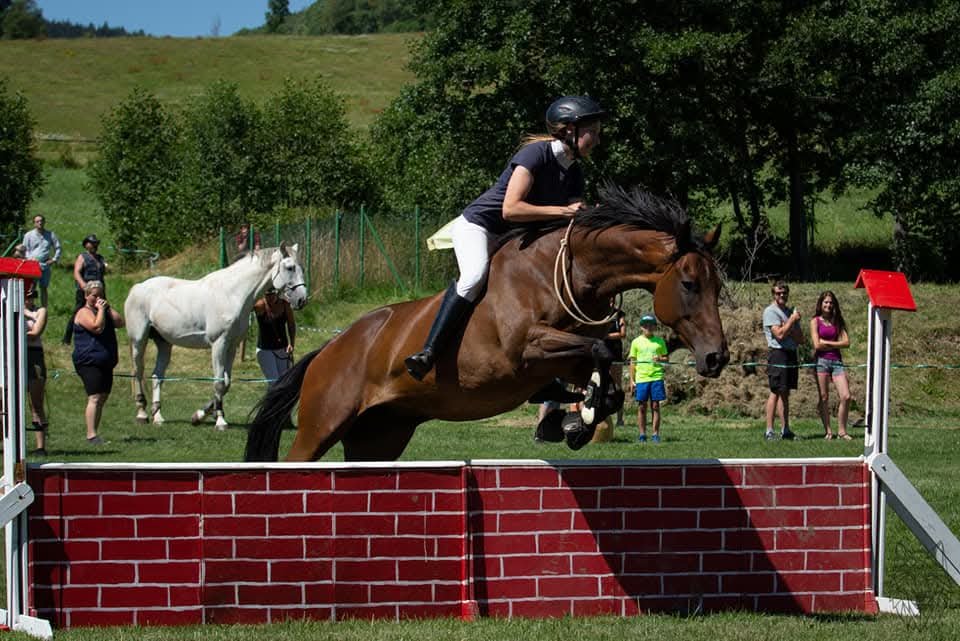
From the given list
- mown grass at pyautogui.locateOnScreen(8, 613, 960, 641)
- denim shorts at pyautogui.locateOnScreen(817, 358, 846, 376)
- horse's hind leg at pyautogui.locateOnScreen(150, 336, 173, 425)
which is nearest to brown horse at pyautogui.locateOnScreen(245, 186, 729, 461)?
mown grass at pyautogui.locateOnScreen(8, 613, 960, 641)

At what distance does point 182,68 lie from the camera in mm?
74938

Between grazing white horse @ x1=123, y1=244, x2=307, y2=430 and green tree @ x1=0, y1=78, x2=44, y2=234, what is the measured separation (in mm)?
19086

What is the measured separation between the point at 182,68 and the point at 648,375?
6522 centimetres

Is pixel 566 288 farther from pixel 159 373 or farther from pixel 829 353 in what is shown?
pixel 159 373

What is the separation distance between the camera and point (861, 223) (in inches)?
1425

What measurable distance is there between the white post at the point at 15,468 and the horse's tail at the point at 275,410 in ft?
6.94

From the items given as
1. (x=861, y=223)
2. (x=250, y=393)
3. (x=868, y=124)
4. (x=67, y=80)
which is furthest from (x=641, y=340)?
(x=67, y=80)

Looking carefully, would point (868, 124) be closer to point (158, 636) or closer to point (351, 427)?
point (351, 427)

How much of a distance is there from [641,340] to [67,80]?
214ft

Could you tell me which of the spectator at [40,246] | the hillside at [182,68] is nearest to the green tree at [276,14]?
the hillside at [182,68]

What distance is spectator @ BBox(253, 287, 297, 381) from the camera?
15.7 metres

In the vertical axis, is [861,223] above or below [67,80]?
below

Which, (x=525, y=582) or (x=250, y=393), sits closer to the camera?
(x=525, y=582)

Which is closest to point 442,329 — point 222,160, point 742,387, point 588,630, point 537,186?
point 537,186
